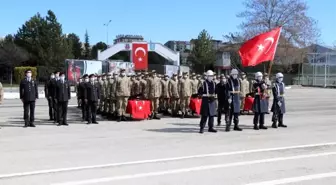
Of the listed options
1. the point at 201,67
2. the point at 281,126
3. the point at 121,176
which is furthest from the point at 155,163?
the point at 201,67

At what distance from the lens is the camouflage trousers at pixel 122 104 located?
1806 cm

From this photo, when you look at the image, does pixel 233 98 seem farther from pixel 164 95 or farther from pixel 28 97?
pixel 28 97

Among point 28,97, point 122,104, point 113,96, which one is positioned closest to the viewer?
point 28,97

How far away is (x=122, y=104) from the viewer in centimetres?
1816

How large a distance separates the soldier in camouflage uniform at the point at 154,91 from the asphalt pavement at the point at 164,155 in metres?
2.36

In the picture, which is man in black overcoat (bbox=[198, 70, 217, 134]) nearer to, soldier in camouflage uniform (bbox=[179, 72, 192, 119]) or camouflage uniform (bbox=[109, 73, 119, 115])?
soldier in camouflage uniform (bbox=[179, 72, 192, 119])

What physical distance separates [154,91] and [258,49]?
4.23 metres

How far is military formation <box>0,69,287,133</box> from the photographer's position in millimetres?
14852

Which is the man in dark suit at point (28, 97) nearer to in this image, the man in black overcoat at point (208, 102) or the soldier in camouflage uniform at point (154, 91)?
the soldier in camouflage uniform at point (154, 91)

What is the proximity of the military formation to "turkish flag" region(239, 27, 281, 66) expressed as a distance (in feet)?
2.19

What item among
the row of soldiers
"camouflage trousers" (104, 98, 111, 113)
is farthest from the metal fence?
"camouflage trousers" (104, 98, 111, 113)

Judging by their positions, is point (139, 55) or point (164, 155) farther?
point (139, 55)

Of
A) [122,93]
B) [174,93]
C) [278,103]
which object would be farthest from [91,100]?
[278,103]

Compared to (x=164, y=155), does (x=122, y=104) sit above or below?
above
